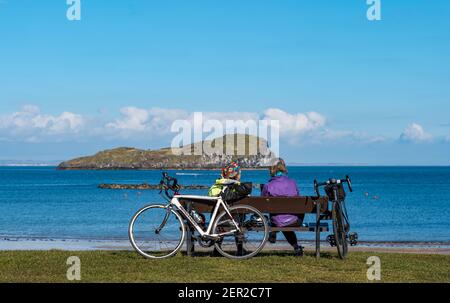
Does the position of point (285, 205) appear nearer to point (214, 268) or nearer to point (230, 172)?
point (230, 172)

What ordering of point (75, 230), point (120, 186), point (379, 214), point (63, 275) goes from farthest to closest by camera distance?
point (120, 186) < point (379, 214) < point (75, 230) < point (63, 275)

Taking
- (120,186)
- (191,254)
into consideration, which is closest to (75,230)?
(191,254)

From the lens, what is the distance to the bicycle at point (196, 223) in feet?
43.5

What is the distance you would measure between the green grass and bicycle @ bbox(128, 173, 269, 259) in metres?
0.30

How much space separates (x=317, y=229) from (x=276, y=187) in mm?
1141

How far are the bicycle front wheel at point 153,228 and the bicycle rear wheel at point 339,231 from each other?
2923mm

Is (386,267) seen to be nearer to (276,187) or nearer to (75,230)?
(276,187)

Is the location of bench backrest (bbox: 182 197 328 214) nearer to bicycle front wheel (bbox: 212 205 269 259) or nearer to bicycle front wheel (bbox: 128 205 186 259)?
bicycle front wheel (bbox: 212 205 269 259)

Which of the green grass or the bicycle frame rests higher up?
the bicycle frame

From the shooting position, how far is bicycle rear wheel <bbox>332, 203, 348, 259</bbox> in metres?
13.8

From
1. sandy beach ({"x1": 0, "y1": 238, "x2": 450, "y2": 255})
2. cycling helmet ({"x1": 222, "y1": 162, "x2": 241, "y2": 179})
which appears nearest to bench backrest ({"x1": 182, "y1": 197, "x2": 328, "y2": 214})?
cycling helmet ({"x1": 222, "y1": 162, "x2": 241, "y2": 179})

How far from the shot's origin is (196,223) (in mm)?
13438

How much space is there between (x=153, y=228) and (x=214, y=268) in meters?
1.81
